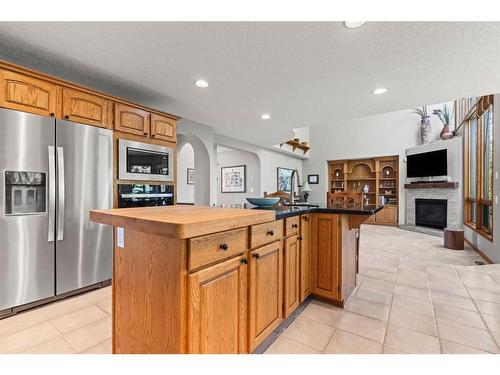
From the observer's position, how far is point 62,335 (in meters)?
1.73

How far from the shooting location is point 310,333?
1766 mm

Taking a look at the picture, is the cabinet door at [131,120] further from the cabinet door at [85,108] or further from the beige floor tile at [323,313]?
the beige floor tile at [323,313]

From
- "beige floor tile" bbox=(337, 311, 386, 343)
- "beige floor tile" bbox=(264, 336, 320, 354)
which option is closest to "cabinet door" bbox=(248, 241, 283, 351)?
"beige floor tile" bbox=(264, 336, 320, 354)

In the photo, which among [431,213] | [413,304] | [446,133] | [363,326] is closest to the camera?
[363,326]

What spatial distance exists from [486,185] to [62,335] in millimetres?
6252

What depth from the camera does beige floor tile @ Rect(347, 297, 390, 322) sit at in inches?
80.6

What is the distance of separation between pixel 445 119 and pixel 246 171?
553 centimetres

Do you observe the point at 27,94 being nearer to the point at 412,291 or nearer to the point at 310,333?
the point at 310,333

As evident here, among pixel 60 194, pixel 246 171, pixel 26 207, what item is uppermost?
pixel 246 171

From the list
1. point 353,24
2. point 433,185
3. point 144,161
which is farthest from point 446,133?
point 144,161

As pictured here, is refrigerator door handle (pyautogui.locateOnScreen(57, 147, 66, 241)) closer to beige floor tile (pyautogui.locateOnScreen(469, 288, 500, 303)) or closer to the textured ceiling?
the textured ceiling

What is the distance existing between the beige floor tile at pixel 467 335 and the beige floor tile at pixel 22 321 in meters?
3.13

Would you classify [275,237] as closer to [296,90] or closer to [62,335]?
[62,335]
